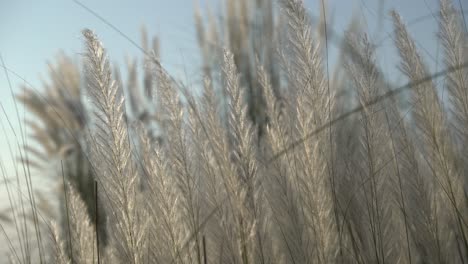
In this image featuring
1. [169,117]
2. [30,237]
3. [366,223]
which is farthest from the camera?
[30,237]

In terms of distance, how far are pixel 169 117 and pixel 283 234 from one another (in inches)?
17.0

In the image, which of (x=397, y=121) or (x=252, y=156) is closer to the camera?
(x=252, y=156)

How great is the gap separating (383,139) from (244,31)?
1.38 meters

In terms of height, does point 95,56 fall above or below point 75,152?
below

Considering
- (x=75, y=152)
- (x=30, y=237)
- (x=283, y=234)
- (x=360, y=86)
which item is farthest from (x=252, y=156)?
(x=75, y=152)

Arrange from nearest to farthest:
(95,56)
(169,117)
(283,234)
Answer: (95,56) < (169,117) < (283,234)

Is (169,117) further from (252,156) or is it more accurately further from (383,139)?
(383,139)

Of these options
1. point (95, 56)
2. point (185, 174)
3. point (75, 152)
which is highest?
point (75, 152)

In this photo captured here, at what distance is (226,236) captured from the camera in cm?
130

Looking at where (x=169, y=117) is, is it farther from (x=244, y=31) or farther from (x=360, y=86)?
(x=244, y=31)

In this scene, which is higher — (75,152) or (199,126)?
(75,152)

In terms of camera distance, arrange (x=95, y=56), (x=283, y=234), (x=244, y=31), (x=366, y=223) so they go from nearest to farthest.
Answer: (x=95, y=56)
(x=283, y=234)
(x=366, y=223)
(x=244, y=31)

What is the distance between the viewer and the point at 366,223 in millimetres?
1455

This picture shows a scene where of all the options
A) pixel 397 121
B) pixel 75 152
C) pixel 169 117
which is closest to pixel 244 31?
pixel 75 152
